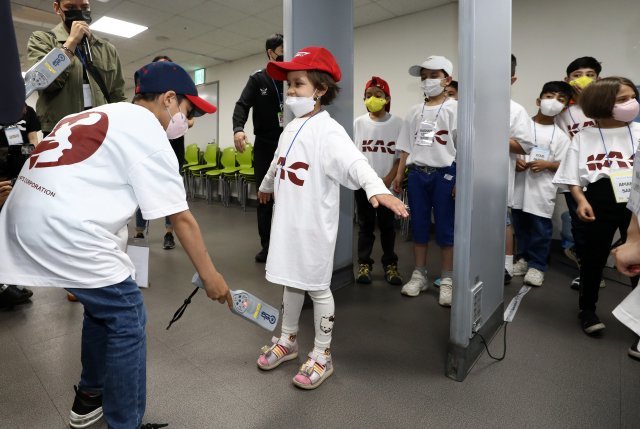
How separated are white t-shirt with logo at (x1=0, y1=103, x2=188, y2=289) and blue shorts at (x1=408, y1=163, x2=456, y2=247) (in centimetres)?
166

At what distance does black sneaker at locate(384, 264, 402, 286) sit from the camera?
264 cm

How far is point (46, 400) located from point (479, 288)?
5.65 feet

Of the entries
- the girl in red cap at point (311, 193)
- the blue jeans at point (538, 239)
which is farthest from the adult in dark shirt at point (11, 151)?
the blue jeans at point (538, 239)

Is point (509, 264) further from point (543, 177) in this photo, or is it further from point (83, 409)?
point (83, 409)

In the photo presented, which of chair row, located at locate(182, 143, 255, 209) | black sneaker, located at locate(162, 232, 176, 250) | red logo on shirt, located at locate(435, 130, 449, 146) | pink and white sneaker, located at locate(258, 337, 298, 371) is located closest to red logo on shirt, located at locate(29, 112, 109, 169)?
pink and white sneaker, located at locate(258, 337, 298, 371)

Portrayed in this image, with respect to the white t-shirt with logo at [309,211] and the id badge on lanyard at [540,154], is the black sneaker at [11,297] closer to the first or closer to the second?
the white t-shirt with logo at [309,211]

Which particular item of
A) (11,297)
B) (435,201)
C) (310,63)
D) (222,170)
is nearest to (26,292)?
(11,297)

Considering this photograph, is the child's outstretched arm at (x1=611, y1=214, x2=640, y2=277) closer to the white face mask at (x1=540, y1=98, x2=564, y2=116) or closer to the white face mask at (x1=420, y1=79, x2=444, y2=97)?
the white face mask at (x1=420, y1=79, x2=444, y2=97)

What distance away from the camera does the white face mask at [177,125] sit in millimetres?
1188

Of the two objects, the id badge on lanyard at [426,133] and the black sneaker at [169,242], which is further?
the black sneaker at [169,242]

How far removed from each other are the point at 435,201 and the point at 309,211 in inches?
44.9

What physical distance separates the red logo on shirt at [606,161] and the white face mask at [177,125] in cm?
194

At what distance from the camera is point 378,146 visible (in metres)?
2.74

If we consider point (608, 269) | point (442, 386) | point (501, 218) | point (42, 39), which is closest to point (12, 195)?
point (42, 39)
